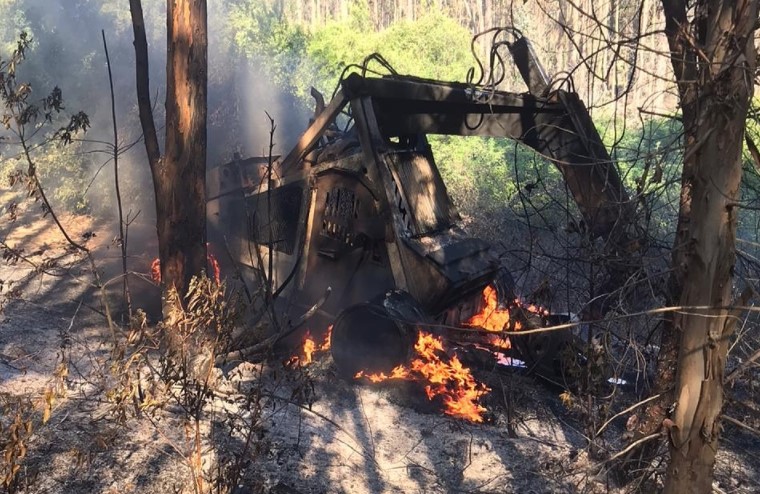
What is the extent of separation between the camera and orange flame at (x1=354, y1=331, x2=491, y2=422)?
21.7ft

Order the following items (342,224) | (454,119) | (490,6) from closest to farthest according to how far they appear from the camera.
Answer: (454,119) < (342,224) < (490,6)

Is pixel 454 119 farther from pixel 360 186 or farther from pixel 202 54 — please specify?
pixel 202 54

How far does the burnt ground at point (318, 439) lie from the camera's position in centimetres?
457

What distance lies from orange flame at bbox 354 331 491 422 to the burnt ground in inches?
5.5

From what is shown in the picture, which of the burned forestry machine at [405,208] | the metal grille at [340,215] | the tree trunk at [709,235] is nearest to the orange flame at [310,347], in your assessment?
the burned forestry machine at [405,208]

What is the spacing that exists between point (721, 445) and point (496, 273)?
275 cm

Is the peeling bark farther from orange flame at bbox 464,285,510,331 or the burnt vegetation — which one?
orange flame at bbox 464,285,510,331

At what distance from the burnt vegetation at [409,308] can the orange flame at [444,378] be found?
3 centimetres

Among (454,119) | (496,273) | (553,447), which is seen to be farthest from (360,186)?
(553,447)

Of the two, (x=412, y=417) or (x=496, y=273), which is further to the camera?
Result: (x=496, y=273)

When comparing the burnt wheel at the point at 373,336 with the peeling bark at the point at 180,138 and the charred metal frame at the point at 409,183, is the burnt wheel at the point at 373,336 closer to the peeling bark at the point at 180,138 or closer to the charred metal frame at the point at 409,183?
the charred metal frame at the point at 409,183

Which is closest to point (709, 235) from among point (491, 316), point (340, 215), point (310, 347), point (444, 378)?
point (444, 378)

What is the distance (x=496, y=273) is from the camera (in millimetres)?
7305

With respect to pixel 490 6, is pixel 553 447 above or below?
below
